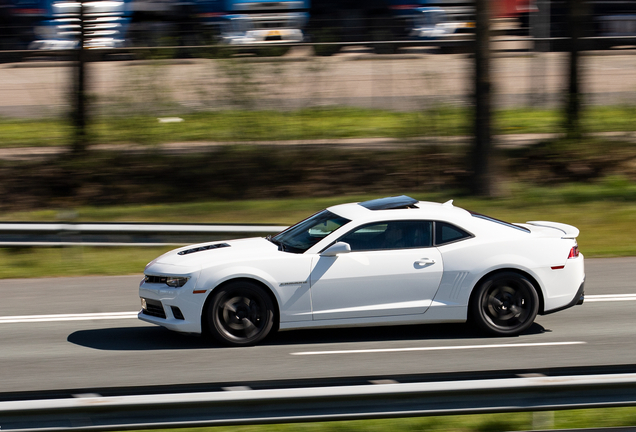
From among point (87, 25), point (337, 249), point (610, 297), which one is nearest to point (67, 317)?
point (337, 249)

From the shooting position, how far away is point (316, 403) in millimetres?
4477

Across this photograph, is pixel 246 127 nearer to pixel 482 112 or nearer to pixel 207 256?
pixel 482 112

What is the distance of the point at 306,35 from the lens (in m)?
20.9

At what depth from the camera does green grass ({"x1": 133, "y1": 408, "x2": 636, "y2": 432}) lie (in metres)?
5.38

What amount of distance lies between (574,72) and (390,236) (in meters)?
13.6

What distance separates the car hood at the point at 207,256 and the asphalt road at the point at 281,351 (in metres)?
0.79

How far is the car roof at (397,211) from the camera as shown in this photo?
7.68 meters

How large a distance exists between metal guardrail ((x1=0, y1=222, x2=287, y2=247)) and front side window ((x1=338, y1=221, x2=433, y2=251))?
457 centimetres

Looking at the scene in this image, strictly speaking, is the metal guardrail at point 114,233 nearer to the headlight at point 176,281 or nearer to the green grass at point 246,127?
the headlight at point 176,281

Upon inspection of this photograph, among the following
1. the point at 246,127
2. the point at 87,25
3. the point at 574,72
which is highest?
the point at 87,25

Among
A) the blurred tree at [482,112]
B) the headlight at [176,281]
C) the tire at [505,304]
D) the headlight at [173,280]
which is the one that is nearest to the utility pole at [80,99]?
the blurred tree at [482,112]

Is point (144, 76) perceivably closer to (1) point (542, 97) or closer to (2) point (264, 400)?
(1) point (542, 97)

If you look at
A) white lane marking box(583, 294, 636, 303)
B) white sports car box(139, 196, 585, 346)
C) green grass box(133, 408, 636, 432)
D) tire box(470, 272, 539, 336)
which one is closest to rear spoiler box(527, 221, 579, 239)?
white sports car box(139, 196, 585, 346)

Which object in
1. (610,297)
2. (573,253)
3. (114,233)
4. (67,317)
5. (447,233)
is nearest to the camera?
(447,233)
